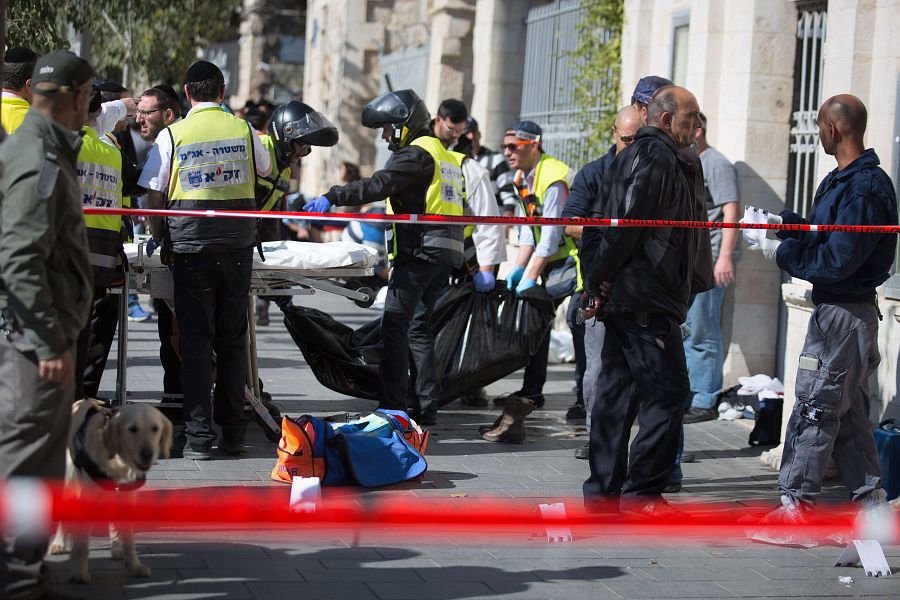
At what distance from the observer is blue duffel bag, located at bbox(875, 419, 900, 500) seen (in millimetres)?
6658

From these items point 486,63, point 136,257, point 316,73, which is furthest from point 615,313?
point 316,73

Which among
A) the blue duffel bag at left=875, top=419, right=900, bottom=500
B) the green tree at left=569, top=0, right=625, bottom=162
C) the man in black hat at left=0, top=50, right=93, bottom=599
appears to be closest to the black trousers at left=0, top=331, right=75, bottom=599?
the man in black hat at left=0, top=50, right=93, bottom=599

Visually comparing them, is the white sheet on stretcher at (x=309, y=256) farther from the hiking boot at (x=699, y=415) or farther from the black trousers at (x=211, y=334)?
the hiking boot at (x=699, y=415)

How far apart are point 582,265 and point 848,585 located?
1840mm

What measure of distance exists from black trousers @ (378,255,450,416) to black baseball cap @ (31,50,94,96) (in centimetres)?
377

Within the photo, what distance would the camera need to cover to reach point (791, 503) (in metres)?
6.09

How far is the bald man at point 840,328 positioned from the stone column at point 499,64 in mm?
10626

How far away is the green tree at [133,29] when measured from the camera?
10.4 meters

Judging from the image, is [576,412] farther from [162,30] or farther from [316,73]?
[316,73]

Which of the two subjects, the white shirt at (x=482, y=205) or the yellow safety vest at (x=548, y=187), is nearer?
the yellow safety vest at (x=548, y=187)

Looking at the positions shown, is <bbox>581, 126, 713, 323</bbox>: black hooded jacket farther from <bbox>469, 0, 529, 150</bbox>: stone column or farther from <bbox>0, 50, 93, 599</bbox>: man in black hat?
<bbox>469, 0, 529, 150</bbox>: stone column

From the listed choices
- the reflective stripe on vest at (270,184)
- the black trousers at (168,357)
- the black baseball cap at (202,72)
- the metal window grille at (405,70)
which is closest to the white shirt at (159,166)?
the black baseball cap at (202,72)

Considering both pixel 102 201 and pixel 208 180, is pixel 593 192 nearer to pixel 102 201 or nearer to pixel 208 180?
pixel 208 180

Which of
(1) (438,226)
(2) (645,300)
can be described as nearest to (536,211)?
(1) (438,226)
